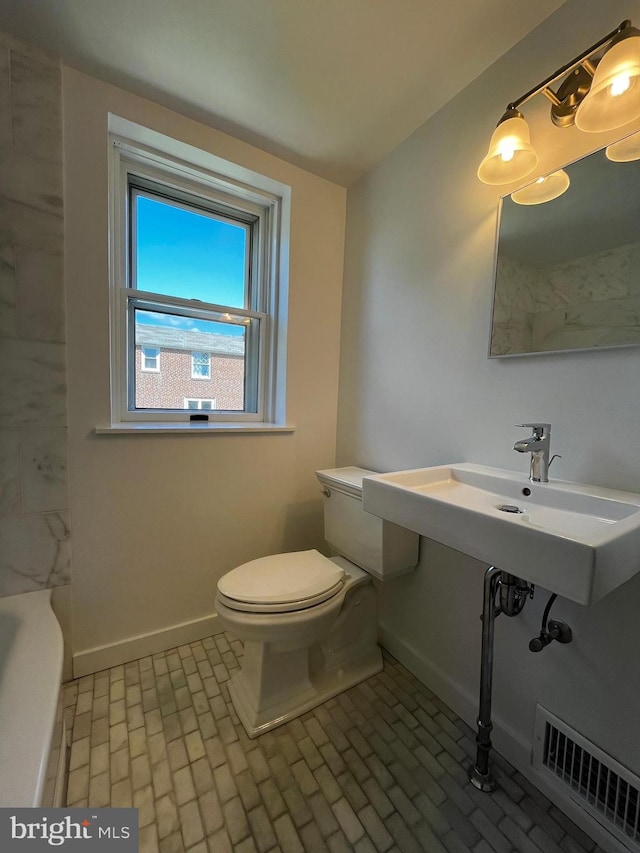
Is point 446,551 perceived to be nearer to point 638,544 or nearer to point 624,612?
point 624,612

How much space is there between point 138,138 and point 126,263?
0.48 metres

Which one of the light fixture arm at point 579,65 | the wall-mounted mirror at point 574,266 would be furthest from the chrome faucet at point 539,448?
the light fixture arm at point 579,65

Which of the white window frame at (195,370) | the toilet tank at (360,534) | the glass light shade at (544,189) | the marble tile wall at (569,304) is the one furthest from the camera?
the white window frame at (195,370)

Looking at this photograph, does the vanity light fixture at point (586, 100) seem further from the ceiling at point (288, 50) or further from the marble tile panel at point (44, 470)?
the marble tile panel at point (44, 470)

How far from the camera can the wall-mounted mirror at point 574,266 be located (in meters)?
0.85

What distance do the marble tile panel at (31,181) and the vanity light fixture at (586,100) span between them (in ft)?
4.63

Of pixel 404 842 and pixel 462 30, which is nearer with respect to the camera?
pixel 404 842

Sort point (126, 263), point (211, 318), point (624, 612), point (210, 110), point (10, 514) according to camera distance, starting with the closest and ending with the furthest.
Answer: point (624, 612)
point (10, 514)
point (210, 110)
point (126, 263)
point (211, 318)

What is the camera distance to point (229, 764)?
104 centimetres

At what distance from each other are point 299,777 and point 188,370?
1.58 metres

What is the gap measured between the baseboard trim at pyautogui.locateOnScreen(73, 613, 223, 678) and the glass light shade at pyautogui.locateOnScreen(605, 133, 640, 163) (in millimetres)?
2151

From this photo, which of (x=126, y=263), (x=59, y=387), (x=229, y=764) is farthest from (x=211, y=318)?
(x=229, y=764)

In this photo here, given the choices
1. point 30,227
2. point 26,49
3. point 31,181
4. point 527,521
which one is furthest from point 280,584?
point 26,49

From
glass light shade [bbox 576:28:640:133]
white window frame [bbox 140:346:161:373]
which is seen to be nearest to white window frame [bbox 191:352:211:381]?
white window frame [bbox 140:346:161:373]
